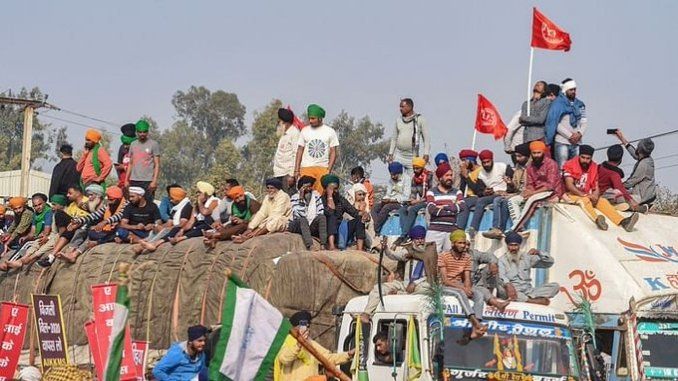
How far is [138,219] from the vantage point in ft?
65.0

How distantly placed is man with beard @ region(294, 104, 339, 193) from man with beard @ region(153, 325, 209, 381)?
745 centimetres

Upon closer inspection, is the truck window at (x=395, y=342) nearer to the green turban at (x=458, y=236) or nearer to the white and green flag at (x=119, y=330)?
the green turban at (x=458, y=236)

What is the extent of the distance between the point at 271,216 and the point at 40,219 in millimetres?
6675

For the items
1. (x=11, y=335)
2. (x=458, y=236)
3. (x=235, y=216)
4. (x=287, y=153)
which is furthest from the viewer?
(x=287, y=153)

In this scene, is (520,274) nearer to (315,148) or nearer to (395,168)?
(395,168)

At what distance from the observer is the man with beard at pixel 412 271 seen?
12734 mm

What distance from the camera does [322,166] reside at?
751 inches

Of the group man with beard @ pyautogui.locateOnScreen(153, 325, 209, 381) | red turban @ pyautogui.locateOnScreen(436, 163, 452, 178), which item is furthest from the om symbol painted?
man with beard @ pyautogui.locateOnScreen(153, 325, 209, 381)

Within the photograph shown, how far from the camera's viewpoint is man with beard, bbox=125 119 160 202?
69.1 ft

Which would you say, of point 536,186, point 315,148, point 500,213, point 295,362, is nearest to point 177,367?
point 295,362

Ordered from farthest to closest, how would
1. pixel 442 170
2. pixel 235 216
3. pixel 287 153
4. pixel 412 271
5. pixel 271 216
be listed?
pixel 287 153, pixel 235 216, pixel 271 216, pixel 442 170, pixel 412 271

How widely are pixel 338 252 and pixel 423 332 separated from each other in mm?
4731

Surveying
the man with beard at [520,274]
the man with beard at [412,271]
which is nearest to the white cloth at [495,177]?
the man with beard at [412,271]

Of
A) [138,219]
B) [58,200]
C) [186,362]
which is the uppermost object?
[58,200]
